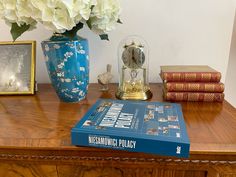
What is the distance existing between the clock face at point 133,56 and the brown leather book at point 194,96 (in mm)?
151

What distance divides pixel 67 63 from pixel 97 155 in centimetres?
32

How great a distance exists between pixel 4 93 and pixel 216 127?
77 centimetres

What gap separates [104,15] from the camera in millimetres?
605

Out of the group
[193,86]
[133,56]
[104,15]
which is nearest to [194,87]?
[193,86]

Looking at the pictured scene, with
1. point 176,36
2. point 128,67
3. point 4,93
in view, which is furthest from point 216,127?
point 4,93

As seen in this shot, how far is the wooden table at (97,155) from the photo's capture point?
1.51 feet

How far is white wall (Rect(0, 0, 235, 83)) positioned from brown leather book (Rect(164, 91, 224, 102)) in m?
0.25

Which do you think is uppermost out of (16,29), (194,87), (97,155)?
(16,29)

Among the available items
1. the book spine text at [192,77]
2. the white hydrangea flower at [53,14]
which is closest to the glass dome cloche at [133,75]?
the book spine text at [192,77]

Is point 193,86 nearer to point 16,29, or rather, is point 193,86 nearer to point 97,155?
point 97,155

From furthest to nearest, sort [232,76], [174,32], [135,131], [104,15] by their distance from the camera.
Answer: [232,76]
[174,32]
[104,15]
[135,131]

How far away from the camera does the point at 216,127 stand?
532mm

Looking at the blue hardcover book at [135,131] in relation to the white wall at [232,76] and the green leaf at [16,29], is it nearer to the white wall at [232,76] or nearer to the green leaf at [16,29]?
the green leaf at [16,29]

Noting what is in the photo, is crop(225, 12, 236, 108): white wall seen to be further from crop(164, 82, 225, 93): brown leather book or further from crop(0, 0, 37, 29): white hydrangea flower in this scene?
crop(0, 0, 37, 29): white hydrangea flower
